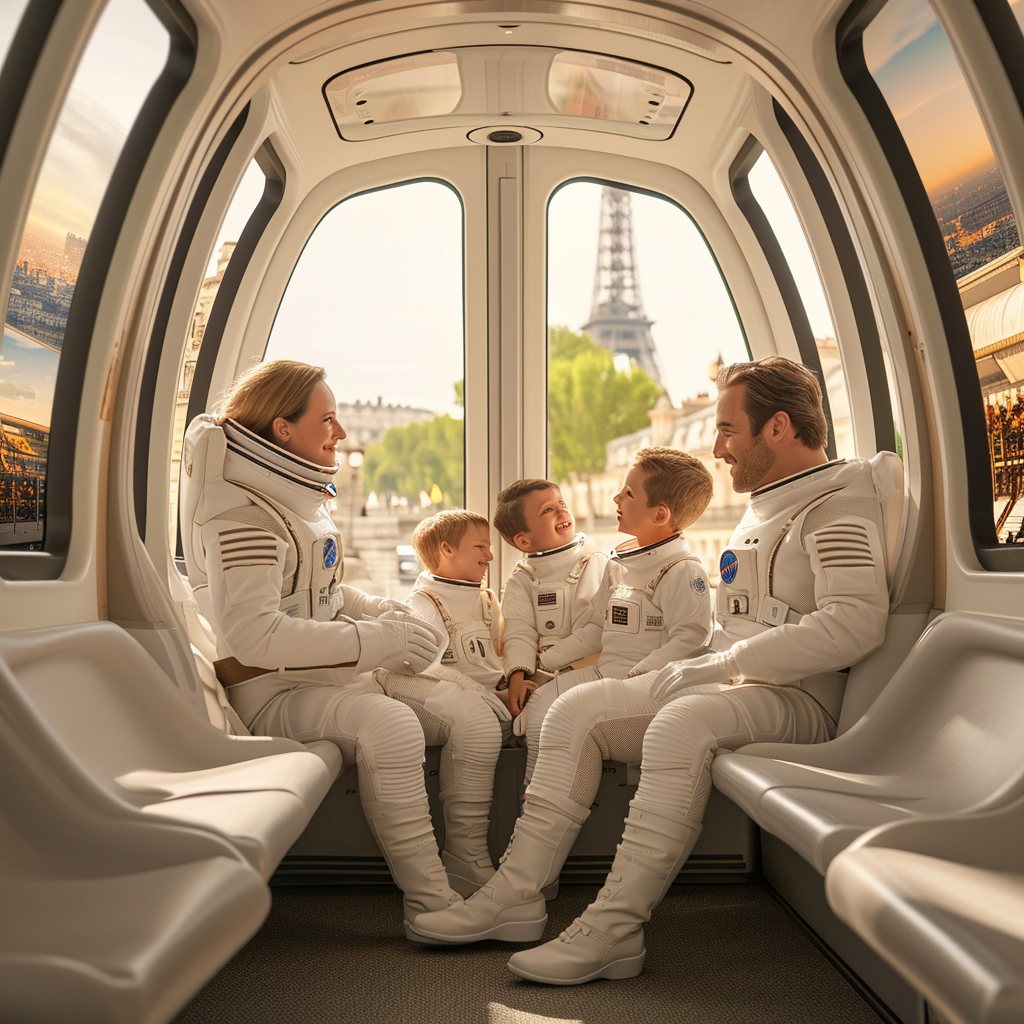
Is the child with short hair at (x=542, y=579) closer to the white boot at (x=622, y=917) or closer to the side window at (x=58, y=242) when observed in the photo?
the white boot at (x=622, y=917)

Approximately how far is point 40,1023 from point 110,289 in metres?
1.68

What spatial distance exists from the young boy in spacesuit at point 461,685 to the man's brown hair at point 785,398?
0.97m

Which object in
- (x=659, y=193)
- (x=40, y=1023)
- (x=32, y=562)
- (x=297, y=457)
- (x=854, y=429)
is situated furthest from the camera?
(x=659, y=193)

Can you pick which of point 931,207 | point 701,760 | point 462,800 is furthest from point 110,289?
point 931,207

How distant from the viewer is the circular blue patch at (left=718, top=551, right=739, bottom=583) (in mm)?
2471

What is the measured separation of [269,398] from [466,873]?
4.60 feet

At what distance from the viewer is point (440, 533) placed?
3.00 metres

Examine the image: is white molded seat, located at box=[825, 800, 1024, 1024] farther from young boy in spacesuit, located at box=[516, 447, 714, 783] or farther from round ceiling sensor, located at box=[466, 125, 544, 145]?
round ceiling sensor, located at box=[466, 125, 544, 145]

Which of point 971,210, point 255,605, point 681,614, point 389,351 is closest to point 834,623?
point 681,614

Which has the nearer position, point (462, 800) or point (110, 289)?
point (110, 289)

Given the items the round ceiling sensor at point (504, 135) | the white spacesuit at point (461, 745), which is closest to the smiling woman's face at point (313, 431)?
the white spacesuit at point (461, 745)

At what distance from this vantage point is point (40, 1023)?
1040 millimetres

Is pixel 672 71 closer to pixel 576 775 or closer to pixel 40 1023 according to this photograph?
pixel 576 775

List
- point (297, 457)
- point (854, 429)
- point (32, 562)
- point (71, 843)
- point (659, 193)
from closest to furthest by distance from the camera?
point (71, 843) → point (32, 562) → point (297, 457) → point (854, 429) → point (659, 193)
